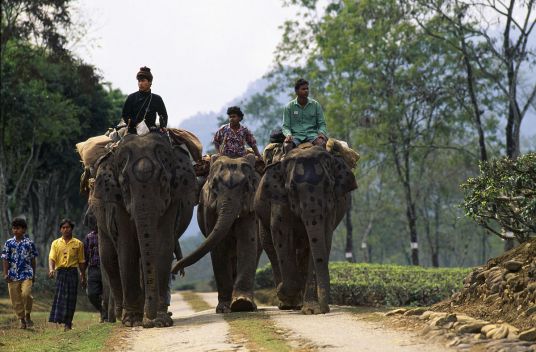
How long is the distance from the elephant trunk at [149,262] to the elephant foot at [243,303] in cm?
242

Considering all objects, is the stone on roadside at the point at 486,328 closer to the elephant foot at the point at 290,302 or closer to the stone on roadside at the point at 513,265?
the stone on roadside at the point at 513,265

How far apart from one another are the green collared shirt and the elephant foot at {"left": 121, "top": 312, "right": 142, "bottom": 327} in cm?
418

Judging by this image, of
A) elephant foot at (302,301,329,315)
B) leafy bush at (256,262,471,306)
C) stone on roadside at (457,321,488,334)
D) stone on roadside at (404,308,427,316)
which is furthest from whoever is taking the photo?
leafy bush at (256,262,471,306)

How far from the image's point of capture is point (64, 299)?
1992cm

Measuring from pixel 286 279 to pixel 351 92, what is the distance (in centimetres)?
3168

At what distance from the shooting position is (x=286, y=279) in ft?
55.7

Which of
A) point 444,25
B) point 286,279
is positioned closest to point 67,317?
point 286,279

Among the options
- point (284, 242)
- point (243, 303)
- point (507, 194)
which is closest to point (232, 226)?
point (284, 242)

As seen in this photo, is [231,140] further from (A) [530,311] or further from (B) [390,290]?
(B) [390,290]

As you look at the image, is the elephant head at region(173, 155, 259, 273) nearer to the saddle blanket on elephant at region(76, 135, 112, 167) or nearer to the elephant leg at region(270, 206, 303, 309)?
the elephant leg at region(270, 206, 303, 309)

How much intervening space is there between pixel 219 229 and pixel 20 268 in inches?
210

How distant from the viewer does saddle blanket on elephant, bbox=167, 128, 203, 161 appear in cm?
1641

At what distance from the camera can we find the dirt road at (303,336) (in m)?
11.0

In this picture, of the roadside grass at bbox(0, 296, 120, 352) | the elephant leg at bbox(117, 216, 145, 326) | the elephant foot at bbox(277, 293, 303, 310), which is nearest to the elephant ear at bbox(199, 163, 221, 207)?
the elephant foot at bbox(277, 293, 303, 310)
